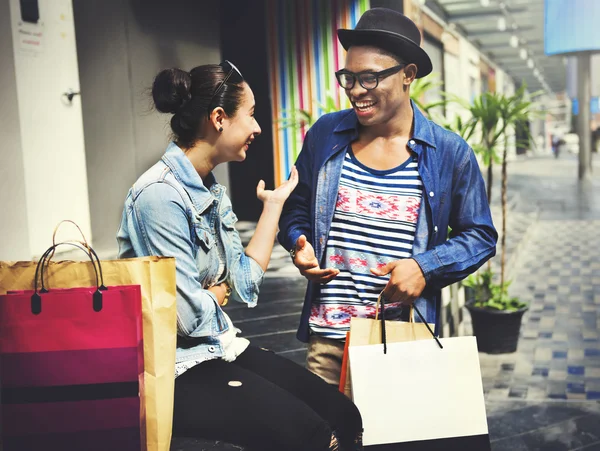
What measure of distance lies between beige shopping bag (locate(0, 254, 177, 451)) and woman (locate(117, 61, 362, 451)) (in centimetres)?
20

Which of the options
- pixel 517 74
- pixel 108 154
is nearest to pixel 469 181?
pixel 108 154

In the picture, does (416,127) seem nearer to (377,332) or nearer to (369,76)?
(369,76)

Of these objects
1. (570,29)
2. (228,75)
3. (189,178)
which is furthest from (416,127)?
(570,29)

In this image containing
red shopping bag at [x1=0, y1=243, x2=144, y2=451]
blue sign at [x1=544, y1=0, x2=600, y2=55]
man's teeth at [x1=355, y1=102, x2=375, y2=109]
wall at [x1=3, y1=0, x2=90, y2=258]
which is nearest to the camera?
red shopping bag at [x1=0, y1=243, x2=144, y2=451]

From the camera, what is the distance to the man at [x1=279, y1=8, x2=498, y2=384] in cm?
207

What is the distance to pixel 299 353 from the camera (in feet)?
12.9

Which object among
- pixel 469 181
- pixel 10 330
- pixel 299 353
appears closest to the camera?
pixel 10 330

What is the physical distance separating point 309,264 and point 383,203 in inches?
11.1

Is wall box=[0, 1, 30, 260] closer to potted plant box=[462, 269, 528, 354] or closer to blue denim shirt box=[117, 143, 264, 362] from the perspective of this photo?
blue denim shirt box=[117, 143, 264, 362]

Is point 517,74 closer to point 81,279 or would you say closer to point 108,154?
point 108,154

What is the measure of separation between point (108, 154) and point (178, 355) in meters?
5.17

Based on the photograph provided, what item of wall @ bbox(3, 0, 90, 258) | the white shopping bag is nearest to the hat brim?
the white shopping bag

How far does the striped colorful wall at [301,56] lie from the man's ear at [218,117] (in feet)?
21.0

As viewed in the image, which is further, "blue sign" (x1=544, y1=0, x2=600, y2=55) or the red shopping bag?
"blue sign" (x1=544, y1=0, x2=600, y2=55)
